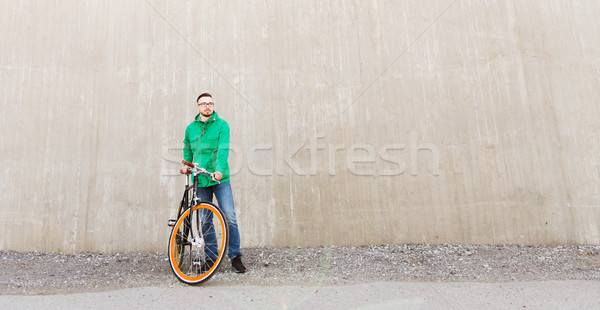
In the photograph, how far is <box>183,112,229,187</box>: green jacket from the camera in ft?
8.22

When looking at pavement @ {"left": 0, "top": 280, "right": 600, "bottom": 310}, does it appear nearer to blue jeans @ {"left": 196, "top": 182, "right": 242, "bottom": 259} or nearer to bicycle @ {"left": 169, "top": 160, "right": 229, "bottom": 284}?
bicycle @ {"left": 169, "top": 160, "right": 229, "bottom": 284}

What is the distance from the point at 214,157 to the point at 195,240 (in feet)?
2.15

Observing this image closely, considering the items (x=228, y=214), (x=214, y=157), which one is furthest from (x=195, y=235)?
(x=214, y=157)

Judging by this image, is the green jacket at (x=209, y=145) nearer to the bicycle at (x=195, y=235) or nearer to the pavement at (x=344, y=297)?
the bicycle at (x=195, y=235)

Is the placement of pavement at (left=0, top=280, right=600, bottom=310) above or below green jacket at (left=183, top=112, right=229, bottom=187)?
below

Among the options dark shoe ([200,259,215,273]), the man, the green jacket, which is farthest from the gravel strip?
the green jacket

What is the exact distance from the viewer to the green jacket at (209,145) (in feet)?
8.22

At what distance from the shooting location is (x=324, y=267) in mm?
2738

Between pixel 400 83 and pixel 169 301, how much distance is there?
306cm

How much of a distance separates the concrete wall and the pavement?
3.59 ft

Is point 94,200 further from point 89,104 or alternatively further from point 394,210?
point 394,210

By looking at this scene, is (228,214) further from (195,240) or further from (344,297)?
(344,297)

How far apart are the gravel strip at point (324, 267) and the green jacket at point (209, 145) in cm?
82

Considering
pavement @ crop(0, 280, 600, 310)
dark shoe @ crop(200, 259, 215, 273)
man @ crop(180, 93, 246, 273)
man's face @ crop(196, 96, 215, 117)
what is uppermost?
man's face @ crop(196, 96, 215, 117)
